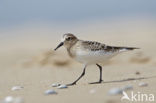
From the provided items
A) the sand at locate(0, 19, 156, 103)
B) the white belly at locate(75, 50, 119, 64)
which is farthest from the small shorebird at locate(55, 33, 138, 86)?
the sand at locate(0, 19, 156, 103)

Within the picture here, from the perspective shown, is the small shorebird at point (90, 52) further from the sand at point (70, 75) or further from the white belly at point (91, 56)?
the sand at point (70, 75)

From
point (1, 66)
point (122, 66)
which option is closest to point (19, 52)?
point (1, 66)

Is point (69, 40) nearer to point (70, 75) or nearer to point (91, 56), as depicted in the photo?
point (91, 56)

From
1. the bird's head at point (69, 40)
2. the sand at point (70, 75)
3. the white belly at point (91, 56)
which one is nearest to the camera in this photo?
the sand at point (70, 75)

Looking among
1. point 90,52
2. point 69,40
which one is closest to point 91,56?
point 90,52

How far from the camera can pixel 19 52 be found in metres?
18.9

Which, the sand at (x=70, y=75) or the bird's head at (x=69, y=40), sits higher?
the bird's head at (x=69, y=40)

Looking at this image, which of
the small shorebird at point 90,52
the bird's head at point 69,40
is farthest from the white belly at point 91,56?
the bird's head at point 69,40

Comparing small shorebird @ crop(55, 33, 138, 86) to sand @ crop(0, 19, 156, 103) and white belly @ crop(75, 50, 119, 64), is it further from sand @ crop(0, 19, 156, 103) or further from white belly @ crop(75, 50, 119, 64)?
sand @ crop(0, 19, 156, 103)

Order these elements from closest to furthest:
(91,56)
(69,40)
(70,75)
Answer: (91,56) → (69,40) → (70,75)

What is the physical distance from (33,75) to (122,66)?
2.16 meters

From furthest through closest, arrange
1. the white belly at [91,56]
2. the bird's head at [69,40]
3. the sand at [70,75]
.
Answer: the bird's head at [69,40] < the white belly at [91,56] < the sand at [70,75]

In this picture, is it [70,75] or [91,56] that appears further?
[70,75]

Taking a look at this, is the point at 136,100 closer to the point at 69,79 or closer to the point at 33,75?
the point at 69,79
